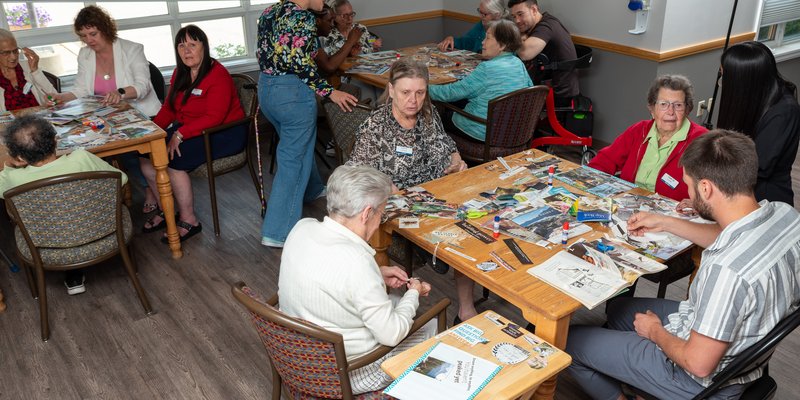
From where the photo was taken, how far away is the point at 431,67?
16.3ft

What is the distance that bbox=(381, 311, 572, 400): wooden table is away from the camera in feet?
5.72

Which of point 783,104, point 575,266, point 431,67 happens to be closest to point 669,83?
point 783,104

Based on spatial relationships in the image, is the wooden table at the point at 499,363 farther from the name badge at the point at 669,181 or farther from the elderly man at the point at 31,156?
the elderly man at the point at 31,156

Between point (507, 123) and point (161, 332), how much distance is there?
2221mm

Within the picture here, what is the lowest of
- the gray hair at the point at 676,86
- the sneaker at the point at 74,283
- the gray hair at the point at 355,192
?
the sneaker at the point at 74,283

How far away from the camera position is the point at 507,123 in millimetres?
3953

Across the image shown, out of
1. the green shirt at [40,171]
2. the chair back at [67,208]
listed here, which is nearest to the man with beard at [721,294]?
the chair back at [67,208]

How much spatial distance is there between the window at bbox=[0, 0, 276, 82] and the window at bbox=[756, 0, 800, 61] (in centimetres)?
419

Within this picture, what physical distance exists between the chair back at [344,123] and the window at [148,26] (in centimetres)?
233

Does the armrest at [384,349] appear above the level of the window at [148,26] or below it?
below

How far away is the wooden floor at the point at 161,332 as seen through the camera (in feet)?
9.41

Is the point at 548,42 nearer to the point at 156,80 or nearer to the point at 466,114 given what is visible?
the point at 466,114

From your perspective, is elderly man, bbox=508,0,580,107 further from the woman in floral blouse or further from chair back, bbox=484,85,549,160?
the woman in floral blouse

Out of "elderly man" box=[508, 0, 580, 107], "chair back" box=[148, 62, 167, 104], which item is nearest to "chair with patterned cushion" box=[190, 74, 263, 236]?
"chair back" box=[148, 62, 167, 104]
